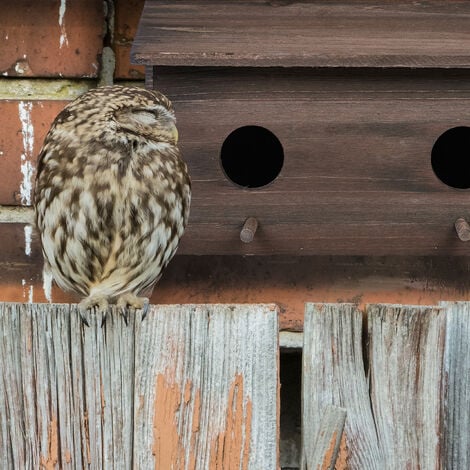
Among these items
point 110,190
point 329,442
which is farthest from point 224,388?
point 110,190

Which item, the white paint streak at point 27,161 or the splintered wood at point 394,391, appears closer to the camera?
the splintered wood at point 394,391

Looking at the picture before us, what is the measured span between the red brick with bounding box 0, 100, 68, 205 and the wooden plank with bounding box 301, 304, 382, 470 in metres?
1.12

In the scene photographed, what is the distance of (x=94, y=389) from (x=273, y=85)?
103 centimetres

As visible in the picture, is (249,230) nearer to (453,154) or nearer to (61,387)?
(61,387)

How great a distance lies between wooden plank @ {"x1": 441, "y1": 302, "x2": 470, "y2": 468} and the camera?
5.23 ft

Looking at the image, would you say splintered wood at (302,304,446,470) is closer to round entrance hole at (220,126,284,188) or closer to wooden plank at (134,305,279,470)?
wooden plank at (134,305,279,470)

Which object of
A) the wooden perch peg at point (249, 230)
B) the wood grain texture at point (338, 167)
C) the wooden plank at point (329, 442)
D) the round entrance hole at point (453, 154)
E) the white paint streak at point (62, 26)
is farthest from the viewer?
the round entrance hole at point (453, 154)

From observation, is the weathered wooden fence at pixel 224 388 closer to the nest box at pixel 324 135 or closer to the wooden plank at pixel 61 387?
the wooden plank at pixel 61 387

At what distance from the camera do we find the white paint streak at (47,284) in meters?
2.60

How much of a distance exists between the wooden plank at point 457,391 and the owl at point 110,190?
925 millimetres

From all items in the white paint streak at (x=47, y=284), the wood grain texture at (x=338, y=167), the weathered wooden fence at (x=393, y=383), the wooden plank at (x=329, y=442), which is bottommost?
the wooden plank at (x=329, y=442)

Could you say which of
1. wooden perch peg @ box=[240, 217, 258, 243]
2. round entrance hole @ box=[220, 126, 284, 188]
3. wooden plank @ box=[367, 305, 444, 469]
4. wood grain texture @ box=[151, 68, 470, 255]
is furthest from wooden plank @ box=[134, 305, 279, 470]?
round entrance hole @ box=[220, 126, 284, 188]

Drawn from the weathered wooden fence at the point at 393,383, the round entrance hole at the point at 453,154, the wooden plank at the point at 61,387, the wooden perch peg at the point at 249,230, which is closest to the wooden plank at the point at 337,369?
the weathered wooden fence at the point at 393,383

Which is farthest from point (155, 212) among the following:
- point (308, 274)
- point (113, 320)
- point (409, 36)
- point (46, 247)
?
point (113, 320)
